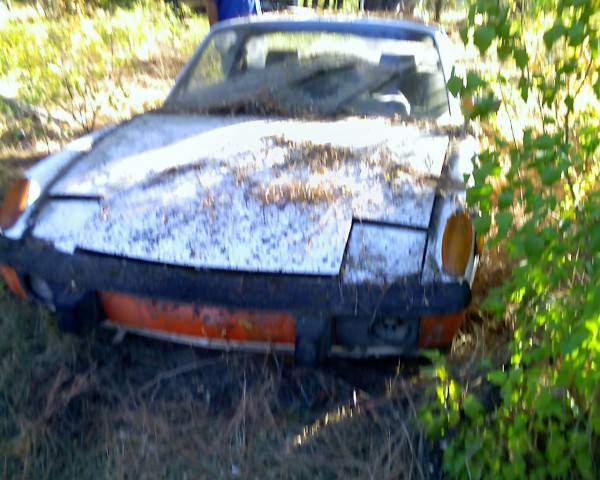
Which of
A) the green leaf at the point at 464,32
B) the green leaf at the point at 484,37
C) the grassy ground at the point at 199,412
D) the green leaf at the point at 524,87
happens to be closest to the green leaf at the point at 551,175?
the green leaf at the point at 524,87

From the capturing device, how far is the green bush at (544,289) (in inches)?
67.2

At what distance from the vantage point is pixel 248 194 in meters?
2.47

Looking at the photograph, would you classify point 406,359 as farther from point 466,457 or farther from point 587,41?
point 587,41

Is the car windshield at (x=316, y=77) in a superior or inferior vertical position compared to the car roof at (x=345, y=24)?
inferior

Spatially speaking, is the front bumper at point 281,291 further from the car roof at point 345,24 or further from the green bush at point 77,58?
the green bush at point 77,58

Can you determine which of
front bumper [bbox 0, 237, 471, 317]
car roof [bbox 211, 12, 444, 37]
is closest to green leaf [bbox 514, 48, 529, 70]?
front bumper [bbox 0, 237, 471, 317]

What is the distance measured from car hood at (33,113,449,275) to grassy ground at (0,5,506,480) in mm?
510

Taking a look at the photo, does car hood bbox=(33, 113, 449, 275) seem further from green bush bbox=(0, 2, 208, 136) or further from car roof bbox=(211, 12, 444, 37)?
green bush bbox=(0, 2, 208, 136)

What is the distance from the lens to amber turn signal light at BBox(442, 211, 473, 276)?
2229 mm

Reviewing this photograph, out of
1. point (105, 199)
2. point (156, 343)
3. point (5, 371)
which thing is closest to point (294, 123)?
point (105, 199)

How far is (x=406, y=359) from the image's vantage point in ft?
8.16

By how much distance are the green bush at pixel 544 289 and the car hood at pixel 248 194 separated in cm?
49

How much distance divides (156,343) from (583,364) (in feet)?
5.74

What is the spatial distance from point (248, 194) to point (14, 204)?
1.06 m
